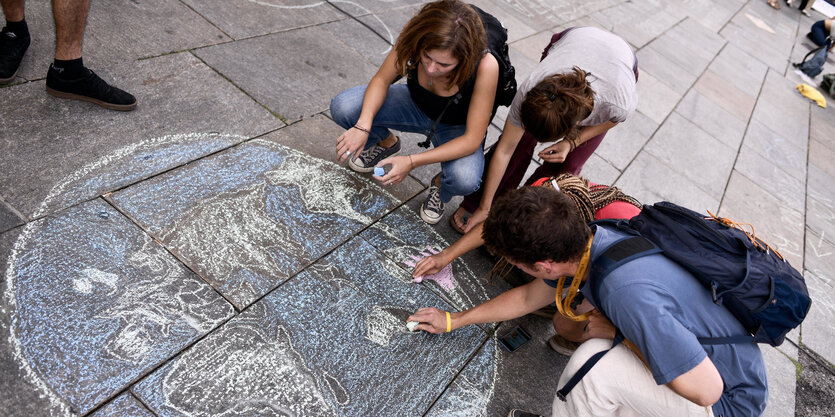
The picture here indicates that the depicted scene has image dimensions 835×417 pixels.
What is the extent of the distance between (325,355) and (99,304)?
0.96 m

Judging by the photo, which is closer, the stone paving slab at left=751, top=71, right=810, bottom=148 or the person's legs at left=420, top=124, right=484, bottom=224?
the person's legs at left=420, top=124, right=484, bottom=224

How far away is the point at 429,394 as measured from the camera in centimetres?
232

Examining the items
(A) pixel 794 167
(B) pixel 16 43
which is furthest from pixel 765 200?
(B) pixel 16 43

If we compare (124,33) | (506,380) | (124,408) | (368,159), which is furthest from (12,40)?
(506,380)

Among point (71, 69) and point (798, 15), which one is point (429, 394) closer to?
point (71, 69)

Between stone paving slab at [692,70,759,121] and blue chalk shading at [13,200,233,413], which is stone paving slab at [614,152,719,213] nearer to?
stone paving slab at [692,70,759,121]

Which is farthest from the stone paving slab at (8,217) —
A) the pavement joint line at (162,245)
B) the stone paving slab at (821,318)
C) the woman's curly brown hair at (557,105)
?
the stone paving slab at (821,318)

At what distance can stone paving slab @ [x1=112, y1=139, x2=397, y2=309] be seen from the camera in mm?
2473

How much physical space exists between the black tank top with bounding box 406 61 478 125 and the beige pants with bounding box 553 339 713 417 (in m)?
1.45

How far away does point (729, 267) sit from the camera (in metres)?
1.78

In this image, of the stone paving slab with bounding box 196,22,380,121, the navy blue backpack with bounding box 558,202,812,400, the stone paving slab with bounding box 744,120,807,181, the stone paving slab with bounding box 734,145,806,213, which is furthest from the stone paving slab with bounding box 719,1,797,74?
the navy blue backpack with bounding box 558,202,812,400

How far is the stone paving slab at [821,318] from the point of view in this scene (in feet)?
11.5

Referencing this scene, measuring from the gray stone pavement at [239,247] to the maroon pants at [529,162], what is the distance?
1.29ft

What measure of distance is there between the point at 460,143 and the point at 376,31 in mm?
2519
